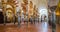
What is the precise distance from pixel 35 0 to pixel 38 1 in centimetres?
40

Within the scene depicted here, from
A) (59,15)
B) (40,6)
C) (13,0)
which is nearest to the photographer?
(59,15)

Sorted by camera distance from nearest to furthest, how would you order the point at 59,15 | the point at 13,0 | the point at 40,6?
1. the point at 59,15
2. the point at 13,0
3. the point at 40,6

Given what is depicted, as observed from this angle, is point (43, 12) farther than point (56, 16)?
Yes

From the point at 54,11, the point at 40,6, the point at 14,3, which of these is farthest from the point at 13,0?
the point at 40,6

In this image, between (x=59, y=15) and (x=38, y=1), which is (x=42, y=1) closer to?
(x=38, y=1)

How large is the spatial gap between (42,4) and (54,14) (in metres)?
17.4

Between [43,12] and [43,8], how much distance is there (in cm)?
52

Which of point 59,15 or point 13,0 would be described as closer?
point 59,15

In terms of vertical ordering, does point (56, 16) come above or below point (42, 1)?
below

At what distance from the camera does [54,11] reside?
1.70 feet

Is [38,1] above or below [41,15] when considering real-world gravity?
above

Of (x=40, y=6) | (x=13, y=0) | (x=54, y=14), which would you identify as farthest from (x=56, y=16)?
(x=40, y=6)

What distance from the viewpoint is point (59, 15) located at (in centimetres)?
48

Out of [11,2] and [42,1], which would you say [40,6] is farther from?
[11,2]
